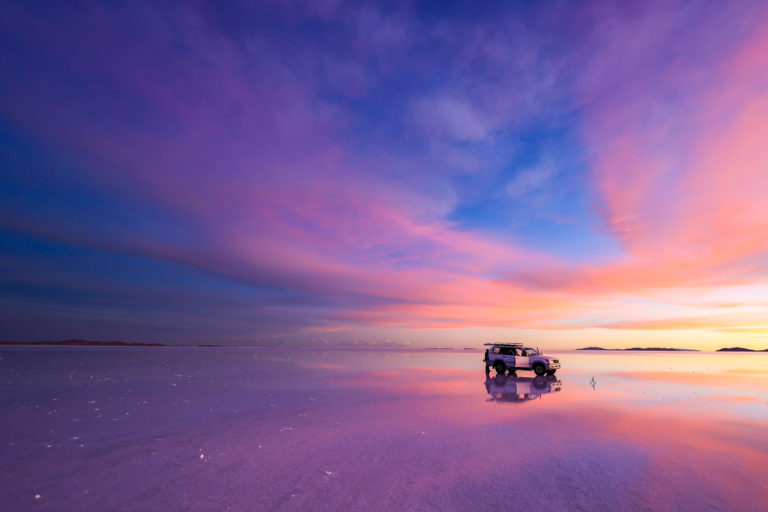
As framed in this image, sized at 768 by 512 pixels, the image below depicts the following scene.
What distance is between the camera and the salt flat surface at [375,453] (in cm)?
Result: 610

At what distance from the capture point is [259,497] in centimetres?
608

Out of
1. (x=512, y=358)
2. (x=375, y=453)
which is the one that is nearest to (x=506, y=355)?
(x=512, y=358)

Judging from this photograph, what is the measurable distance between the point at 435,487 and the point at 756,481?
237 inches

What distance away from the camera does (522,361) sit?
101ft

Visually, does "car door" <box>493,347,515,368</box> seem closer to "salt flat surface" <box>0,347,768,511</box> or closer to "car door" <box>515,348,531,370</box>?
"car door" <box>515,348,531,370</box>

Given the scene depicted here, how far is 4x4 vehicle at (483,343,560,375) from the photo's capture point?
1162 inches

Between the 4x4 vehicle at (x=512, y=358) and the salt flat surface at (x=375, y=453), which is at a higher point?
the 4x4 vehicle at (x=512, y=358)

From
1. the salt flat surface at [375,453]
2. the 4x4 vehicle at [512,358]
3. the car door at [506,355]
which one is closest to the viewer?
the salt flat surface at [375,453]

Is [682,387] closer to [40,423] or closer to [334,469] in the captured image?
→ [334,469]

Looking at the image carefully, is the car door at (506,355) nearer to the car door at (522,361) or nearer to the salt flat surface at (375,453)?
the car door at (522,361)

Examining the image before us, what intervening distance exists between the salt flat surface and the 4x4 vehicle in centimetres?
1329

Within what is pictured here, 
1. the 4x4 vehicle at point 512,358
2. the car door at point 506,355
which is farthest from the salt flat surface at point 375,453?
the car door at point 506,355

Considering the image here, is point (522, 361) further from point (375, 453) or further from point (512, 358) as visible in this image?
point (375, 453)

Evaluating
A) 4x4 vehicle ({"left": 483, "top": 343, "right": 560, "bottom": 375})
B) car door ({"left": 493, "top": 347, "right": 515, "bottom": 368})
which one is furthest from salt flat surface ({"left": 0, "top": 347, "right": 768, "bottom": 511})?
car door ({"left": 493, "top": 347, "right": 515, "bottom": 368})
